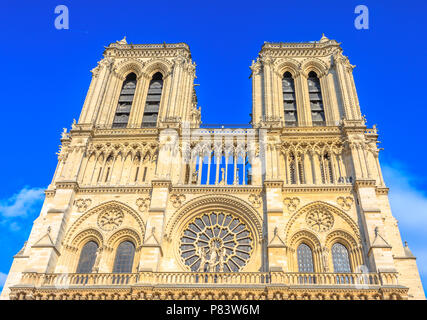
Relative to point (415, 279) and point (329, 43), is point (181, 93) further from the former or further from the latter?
point (415, 279)

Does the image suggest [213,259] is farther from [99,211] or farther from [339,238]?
[99,211]

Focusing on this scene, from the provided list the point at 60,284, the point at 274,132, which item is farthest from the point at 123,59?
the point at 60,284

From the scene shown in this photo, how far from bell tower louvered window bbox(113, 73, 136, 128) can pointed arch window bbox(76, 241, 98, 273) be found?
9882mm

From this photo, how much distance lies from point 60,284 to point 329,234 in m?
14.8

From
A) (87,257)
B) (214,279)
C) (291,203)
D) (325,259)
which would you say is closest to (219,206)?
(291,203)

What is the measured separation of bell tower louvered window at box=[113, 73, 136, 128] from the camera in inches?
1218

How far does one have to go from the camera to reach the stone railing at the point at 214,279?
67.7 ft

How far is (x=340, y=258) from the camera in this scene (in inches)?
912

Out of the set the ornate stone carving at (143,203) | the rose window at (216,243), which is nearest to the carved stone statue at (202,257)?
the rose window at (216,243)

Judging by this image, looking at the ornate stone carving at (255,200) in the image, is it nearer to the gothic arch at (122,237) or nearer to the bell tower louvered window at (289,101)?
the gothic arch at (122,237)

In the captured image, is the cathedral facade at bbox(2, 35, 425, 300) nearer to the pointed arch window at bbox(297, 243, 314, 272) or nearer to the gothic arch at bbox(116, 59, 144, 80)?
the pointed arch window at bbox(297, 243, 314, 272)

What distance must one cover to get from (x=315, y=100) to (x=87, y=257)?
19.7m

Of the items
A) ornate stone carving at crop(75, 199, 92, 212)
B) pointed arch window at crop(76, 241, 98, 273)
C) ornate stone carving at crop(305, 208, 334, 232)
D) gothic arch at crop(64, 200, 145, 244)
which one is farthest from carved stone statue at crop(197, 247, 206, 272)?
ornate stone carving at crop(75, 199, 92, 212)

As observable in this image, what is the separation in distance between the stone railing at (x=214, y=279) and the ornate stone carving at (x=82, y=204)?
4.48 meters
